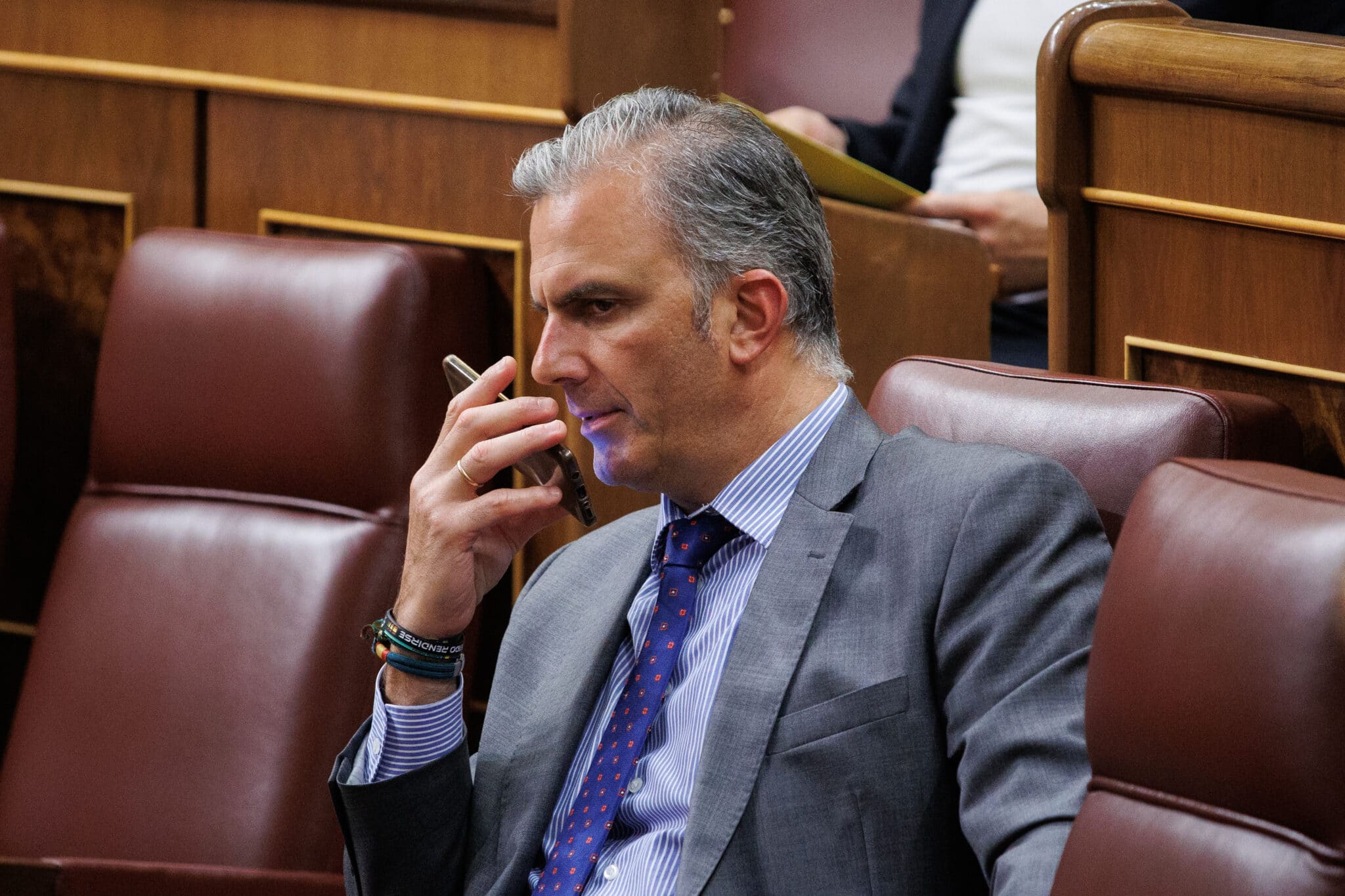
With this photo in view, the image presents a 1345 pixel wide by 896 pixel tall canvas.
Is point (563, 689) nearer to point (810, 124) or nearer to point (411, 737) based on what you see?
point (411, 737)

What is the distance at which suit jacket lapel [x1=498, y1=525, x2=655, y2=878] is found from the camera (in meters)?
1.19

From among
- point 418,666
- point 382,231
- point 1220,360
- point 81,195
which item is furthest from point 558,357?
point 81,195

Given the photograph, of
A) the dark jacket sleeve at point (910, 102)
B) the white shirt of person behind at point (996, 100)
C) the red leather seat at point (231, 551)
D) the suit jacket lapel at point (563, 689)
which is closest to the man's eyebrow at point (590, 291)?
the suit jacket lapel at point (563, 689)

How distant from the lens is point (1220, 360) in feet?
4.27

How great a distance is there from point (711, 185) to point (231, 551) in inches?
31.3

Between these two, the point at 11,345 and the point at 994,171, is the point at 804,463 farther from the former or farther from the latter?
the point at 11,345

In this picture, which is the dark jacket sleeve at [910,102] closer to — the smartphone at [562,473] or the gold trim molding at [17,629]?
the smartphone at [562,473]

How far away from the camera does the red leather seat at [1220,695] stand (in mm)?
732

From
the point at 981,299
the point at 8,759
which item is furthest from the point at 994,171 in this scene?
the point at 8,759

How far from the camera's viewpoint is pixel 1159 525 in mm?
821

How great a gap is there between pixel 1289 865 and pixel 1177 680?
10 centimetres

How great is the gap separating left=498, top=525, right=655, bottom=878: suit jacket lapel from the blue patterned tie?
2cm

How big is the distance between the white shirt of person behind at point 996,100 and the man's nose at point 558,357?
1029 mm

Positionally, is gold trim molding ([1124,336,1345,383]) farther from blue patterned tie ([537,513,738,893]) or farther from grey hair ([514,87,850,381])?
blue patterned tie ([537,513,738,893])
